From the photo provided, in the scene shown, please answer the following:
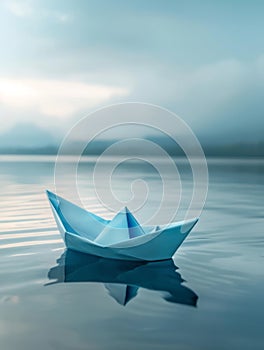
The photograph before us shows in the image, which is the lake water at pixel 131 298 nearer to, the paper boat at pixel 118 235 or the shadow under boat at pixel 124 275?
the shadow under boat at pixel 124 275

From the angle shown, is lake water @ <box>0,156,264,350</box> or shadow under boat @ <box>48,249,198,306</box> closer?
lake water @ <box>0,156,264,350</box>

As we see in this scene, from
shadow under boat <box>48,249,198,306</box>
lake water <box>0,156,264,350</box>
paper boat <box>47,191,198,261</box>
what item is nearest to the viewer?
lake water <box>0,156,264,350</box>

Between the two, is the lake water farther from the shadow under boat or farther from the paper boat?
the paper boat

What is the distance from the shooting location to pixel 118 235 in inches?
333

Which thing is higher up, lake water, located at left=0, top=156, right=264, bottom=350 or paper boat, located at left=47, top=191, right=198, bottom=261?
paper boat, located at left=47, top=191, right=198, bottom=261

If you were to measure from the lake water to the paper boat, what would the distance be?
0.74 feet

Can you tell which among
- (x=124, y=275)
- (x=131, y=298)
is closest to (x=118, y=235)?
(x=124, y=275)

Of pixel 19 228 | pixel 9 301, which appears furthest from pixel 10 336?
pixel 19 228

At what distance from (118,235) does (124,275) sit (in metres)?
1.12

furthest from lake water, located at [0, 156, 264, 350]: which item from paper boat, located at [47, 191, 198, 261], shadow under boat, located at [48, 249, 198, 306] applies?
paper boat, located at [47, 191, 198, 261]

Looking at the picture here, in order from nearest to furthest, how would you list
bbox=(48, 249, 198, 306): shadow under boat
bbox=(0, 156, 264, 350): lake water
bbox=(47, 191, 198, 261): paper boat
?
bbox=(0, 156, 264, 350): lake water
bbox=(48, 249, 198, 306): shadow under boat
bbox=(47, 191, 198, 261): paper boat

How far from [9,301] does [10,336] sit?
1195 millimetres

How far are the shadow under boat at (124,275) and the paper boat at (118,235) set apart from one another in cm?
15

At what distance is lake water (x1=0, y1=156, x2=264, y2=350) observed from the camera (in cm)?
501
